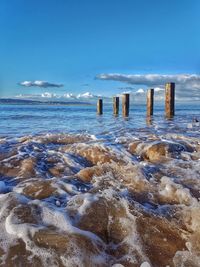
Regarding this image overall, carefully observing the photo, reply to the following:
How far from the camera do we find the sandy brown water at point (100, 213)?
2.61 metres

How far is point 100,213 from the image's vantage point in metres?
3.21

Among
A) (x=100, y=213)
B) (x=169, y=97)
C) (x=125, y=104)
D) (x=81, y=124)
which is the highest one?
(x=169, y=97)

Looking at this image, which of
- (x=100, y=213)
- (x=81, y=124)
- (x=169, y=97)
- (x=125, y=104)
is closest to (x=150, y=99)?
(x=125, y=104)

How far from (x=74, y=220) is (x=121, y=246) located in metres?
0.55

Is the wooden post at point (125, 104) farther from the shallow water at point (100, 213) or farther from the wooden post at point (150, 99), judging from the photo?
the shallow water at point (100, 213)

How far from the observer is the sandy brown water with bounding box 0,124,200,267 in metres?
2.61

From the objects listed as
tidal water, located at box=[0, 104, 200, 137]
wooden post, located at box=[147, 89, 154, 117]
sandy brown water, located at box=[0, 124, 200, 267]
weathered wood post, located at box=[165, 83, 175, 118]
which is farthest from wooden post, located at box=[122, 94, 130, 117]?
sandy brown water, located at box=[0, 124, 200, 267]

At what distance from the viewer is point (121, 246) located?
9.09 ft

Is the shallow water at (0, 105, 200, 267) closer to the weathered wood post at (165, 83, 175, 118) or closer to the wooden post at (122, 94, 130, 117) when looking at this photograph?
the weathered wood post at (165, 83, 175, 118)

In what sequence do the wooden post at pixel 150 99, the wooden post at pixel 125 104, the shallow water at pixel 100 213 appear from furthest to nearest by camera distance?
the wooden post at pixel 125 104
the wooden post at pixel 150 99
the shallow water at pixel 100 213

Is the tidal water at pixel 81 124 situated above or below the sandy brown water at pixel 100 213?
below

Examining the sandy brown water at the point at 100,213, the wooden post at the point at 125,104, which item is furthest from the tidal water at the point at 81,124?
the sandy brown water at the point at 100,213

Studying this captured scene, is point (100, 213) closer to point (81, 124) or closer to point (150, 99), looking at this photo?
point (81, 124)

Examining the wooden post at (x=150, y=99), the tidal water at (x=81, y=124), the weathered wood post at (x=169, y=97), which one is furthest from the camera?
the wooden post at (x=150, y=99)
